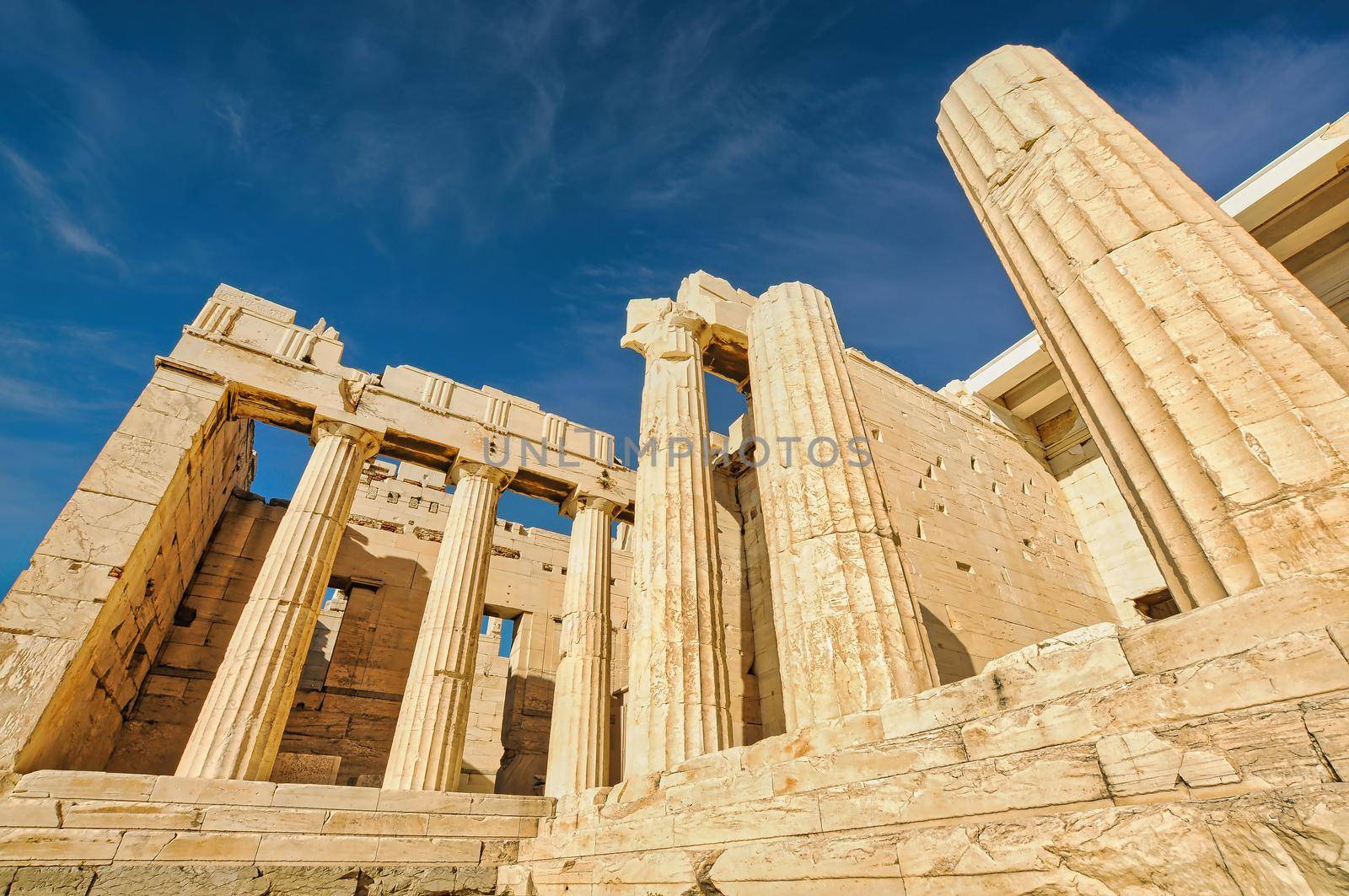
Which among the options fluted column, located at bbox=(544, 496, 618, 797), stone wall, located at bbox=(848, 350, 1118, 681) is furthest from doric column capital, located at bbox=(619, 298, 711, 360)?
fluted column, located at bbox=(544, 496, 618, 797)

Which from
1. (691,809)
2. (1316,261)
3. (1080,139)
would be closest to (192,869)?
(691,809)

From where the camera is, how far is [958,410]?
15.5m

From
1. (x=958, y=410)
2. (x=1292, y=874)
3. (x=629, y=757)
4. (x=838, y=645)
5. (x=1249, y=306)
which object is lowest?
(x=1292, y=874)

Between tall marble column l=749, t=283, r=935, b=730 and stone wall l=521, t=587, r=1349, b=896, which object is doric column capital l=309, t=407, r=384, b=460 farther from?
stone wall l=521, t=587, r=1349, b=896

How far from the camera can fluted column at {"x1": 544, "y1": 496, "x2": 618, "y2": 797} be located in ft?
33.8

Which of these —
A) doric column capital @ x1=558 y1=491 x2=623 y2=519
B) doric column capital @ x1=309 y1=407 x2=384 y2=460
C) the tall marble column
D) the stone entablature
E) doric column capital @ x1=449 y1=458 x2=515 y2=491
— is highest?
Answer: the stone entablature

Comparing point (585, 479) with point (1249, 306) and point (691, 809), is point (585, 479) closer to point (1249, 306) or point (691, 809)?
point (691, 809)

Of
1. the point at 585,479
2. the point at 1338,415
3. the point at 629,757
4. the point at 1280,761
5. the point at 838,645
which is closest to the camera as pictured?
the point at 1280,761

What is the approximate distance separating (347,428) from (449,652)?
15.6ft

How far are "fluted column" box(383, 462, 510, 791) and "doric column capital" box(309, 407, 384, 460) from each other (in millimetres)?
1681

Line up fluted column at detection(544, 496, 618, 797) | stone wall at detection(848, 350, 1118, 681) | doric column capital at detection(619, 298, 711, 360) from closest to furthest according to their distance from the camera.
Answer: fluted column at detection(544, 496, 618, 797)
stone wall at detection(848, 350, 1118, 681)
doric column capital at detection(619, 298, 711, 360)

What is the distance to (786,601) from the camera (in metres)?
6.64

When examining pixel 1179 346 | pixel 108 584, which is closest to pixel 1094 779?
pixel 1179 346

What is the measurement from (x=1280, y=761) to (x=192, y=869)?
30.3 ft
